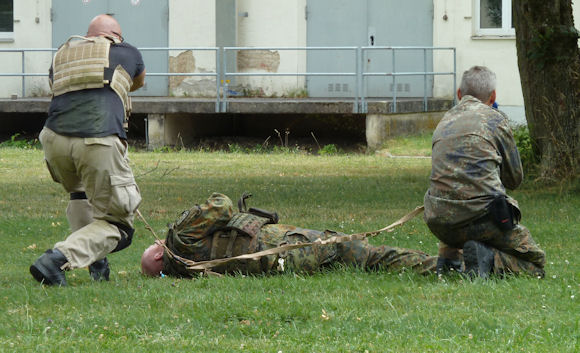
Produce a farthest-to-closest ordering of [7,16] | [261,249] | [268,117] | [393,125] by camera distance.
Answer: [7,16] → [268,117] → [393,125] → [261,249]

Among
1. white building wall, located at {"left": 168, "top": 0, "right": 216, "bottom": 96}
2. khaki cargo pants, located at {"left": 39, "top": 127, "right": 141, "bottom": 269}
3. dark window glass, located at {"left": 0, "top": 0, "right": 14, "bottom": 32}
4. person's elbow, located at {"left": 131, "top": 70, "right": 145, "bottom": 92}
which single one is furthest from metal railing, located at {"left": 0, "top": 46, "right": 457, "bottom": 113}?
khaki cargo pants, located at {"left": 39, "top": 127, "right": 141, "bottom": 269}

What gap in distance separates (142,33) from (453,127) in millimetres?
16153

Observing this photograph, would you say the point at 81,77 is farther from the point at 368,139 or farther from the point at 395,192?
the point at 368,139

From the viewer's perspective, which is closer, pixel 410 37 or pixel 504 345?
pixel 504 345

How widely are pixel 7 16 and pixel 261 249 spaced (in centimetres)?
1810

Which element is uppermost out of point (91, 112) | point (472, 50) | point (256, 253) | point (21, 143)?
point (472, 50)

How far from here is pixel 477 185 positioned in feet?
18.8

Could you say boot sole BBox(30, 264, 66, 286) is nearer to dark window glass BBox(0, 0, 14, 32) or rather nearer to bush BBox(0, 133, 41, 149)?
bush BBox(0, 133, 41, 149)

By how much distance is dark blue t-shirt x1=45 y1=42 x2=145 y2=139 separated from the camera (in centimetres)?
592

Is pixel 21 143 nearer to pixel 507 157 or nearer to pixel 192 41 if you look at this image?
pixel 192 41

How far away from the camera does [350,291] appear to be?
5.51 meters

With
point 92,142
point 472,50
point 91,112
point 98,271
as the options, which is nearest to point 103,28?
point 91,112

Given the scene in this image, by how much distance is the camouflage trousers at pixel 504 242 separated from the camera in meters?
5.76

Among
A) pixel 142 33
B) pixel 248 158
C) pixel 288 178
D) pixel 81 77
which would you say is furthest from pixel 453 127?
pixel 142 33
